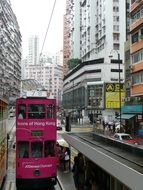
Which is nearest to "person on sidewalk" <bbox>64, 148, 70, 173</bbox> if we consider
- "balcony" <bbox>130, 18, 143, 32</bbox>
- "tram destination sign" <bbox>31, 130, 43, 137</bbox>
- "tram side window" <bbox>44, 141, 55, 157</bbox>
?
"tram side window" <bbox>44, 141, 55, 157</bbox>

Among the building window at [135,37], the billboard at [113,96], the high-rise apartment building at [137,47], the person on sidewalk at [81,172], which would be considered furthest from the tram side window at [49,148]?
the billboard at [113,96]

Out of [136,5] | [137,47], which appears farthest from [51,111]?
[136,5]

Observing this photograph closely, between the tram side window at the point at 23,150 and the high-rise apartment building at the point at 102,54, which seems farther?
the high-rise apartment building at the point at 102,54

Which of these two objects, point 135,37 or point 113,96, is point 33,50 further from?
point 135,37

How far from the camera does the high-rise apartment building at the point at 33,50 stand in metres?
114

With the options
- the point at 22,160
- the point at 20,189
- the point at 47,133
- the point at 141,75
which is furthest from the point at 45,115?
the point at 141,75

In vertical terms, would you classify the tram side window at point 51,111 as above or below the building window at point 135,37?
below

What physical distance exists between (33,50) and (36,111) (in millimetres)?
100586

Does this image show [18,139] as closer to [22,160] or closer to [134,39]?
[22,160]

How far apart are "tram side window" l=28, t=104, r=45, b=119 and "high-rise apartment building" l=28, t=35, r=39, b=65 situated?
91.8 metres

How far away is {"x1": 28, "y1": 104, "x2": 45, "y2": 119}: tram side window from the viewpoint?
19938 mm

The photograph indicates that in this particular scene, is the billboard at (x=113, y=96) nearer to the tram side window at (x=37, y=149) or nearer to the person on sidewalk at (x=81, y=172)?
the tram side window at (x=37, y=149)

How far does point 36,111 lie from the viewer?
20109 millimetres

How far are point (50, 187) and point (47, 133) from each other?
242 centimetres
